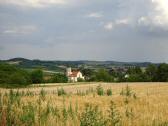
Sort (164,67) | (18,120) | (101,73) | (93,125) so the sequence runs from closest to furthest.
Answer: (93,125)
(18,120)
(164,67)
(101,73)

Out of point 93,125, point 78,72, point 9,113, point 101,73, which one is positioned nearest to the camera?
point 93,125

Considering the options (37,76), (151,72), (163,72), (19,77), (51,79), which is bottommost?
(51,79)

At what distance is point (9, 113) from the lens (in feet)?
33.3

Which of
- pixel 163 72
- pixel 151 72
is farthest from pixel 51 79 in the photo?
pixel 163 72

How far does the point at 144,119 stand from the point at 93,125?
4.02m

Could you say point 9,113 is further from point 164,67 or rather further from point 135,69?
point 135,69

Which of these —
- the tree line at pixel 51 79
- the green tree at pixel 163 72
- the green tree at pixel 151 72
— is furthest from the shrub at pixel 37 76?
the green tree at pixel 163 72

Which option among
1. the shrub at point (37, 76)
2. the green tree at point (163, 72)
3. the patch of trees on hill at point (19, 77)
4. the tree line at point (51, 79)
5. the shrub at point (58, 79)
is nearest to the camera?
the patch of trees on hill at point (19, 77)

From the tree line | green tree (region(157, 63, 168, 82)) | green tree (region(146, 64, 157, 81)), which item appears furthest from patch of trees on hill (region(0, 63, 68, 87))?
green tree (region(157, 63, 168, 82))

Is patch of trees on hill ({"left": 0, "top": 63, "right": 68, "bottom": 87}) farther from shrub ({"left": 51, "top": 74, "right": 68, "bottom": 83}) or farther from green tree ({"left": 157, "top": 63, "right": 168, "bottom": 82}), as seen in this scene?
green tree ({"left": 157, "top": 63, "right": 168, "bottom": 82})

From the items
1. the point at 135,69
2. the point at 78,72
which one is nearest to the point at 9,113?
the point at 135,69

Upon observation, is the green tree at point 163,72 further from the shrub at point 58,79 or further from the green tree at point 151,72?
the shrub at point 58,79

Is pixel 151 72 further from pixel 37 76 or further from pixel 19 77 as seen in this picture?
pixel 19 77

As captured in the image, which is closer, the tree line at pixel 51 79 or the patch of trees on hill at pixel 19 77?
the patch of trees on hill at pixel 19 77
